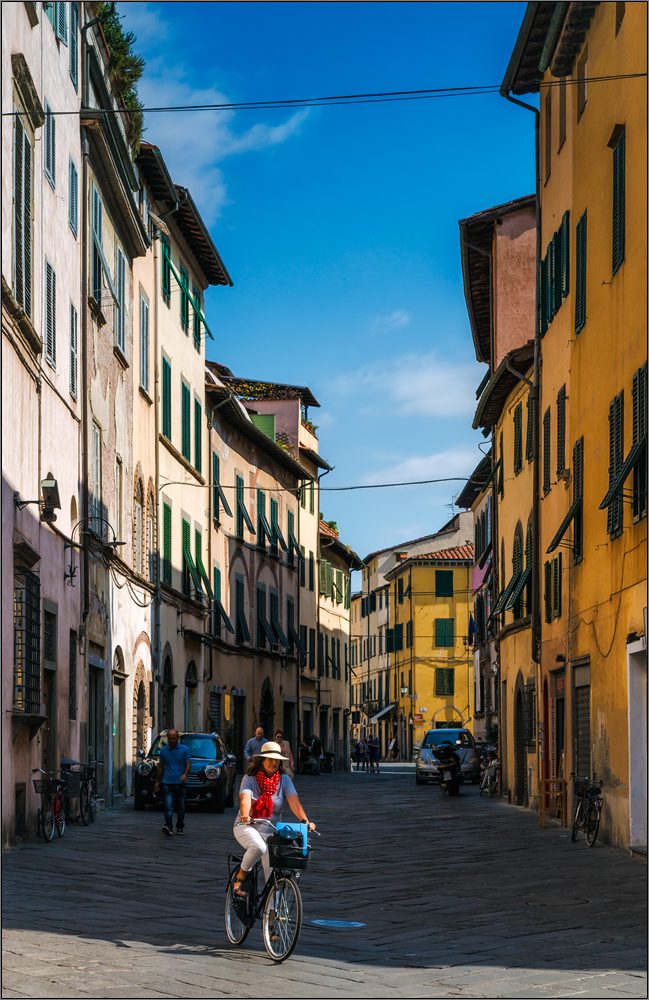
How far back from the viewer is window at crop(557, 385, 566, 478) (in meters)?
22.5

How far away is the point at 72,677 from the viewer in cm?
2180

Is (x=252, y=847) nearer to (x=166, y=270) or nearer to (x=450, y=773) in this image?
(x=166, y=270)

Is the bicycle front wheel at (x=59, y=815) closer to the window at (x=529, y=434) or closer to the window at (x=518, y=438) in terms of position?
the window at (x=529, y=434)

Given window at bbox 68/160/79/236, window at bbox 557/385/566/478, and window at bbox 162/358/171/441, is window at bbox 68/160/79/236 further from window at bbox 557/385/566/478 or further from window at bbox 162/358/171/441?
window at bbox 162/358/171/441

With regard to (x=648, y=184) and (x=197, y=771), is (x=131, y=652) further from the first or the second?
(x=648, y=184)

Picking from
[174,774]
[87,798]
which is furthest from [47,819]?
[87,798]

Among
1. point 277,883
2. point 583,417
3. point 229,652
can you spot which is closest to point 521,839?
point 583,417

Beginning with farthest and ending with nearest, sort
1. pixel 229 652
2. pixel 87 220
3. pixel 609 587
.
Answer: pixel 229 652, pixel 87 220, pixel 609 587

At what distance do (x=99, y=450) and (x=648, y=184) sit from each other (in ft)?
40.6

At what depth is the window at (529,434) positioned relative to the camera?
26.6 meters

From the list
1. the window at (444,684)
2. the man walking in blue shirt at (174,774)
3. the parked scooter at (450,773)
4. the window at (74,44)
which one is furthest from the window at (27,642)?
the window at (444,684)

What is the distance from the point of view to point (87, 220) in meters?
23.2

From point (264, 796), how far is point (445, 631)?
64.5m

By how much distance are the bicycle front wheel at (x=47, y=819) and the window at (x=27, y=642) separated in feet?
3.96
